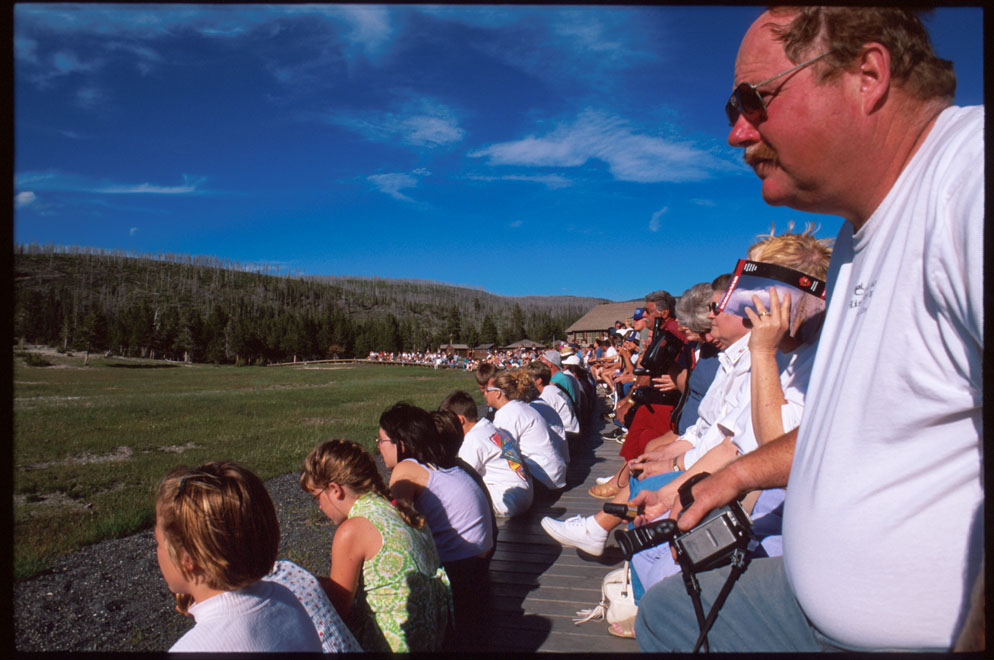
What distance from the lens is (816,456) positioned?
1.14 metres

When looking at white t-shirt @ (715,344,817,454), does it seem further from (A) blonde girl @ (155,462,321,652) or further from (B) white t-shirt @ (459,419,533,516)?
(B) white t-shirt @ (459,419,533,516)

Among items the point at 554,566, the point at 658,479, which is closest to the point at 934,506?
the point at 658,479

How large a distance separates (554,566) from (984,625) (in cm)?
359

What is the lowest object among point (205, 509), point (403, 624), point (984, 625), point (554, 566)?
point (554, 566)

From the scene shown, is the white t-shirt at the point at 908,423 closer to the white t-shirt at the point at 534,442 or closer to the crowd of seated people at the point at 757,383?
the crowd of seated people at the point at 757,383

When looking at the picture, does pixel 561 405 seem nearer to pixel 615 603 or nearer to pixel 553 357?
pixel 553 357

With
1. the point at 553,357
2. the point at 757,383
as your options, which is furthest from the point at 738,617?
the point at 553,357

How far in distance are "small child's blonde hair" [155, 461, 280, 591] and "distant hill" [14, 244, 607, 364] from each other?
1861 inches

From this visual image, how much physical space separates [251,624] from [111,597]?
399 cm

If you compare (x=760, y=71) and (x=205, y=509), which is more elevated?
(x=760, y=71)

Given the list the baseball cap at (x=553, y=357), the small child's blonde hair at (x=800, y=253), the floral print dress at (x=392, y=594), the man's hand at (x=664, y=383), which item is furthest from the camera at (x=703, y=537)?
the baseball cap at (x=553, y=357)

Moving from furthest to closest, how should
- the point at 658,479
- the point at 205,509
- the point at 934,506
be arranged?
the point at 658,479
the point at 205,509
the point at 934,506

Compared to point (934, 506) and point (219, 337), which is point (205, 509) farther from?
point (219, 337)
